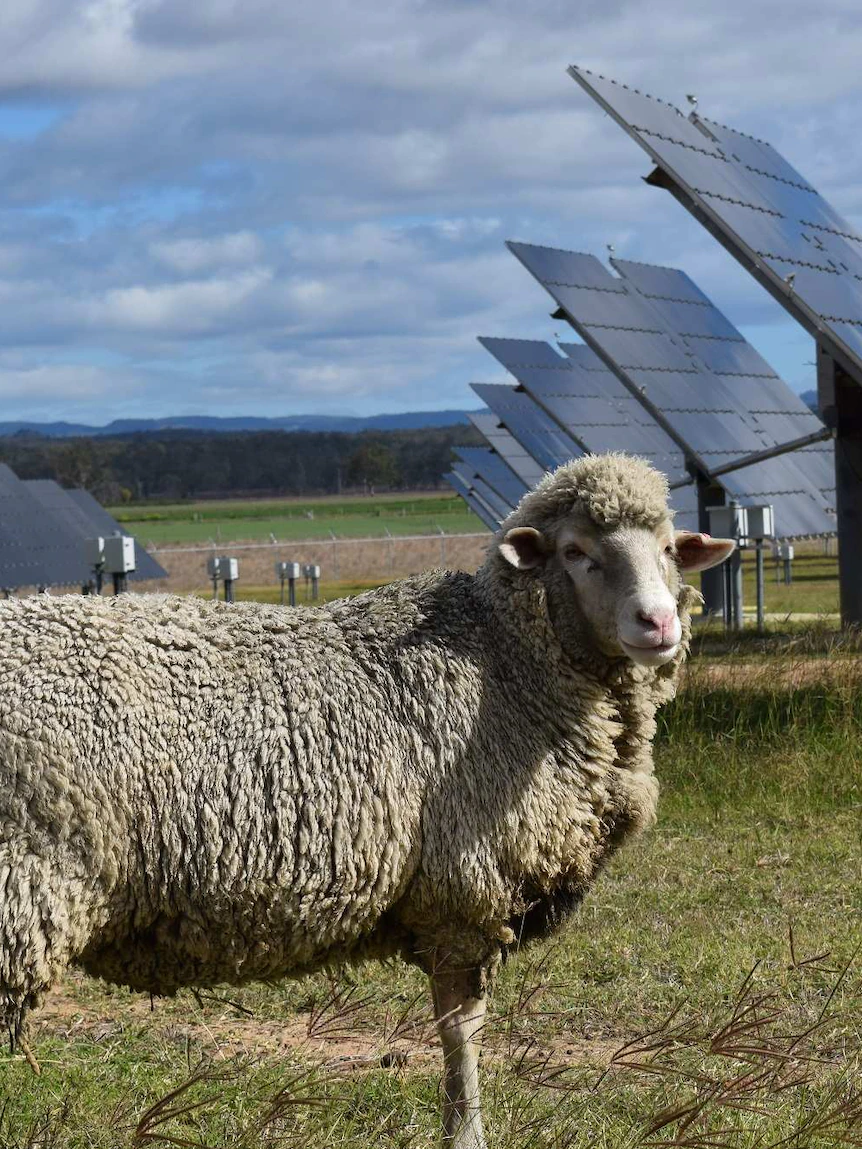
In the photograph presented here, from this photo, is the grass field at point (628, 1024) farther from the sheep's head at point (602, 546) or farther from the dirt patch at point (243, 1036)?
the sheep's head at point (602, 546)

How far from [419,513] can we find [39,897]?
10047cm

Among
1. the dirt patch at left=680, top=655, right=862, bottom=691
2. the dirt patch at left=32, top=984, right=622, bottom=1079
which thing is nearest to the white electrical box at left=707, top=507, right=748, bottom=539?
the dirt patch at left=680, top=655, right=862, bottom=691

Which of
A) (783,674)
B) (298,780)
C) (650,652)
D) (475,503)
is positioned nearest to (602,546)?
(650,652)

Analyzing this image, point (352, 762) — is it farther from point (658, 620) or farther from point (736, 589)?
point (736, 589)

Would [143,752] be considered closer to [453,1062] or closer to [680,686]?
[453,1062]

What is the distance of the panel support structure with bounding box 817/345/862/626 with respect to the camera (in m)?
14.7

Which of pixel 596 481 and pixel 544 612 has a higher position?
pixel 596 481

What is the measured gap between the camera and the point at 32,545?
20672mm

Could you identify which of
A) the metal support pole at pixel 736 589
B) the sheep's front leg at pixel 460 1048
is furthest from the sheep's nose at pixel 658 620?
the metal support pole at pixel 736 589

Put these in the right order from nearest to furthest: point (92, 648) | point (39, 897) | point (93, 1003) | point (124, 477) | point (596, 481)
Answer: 1. point (39, 897)
2. point (92, 648)
3. point (596, 481)
4. point (93, 1003)
5. point (124, 477)

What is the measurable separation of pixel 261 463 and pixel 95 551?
149 m

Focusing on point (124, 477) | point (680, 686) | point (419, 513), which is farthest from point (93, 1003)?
point (124, 477)

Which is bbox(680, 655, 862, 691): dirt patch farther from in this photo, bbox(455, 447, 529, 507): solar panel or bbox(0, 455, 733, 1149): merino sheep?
bbox(455, 447, 529, 507): solar panel

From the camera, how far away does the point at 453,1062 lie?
12.2 feet
